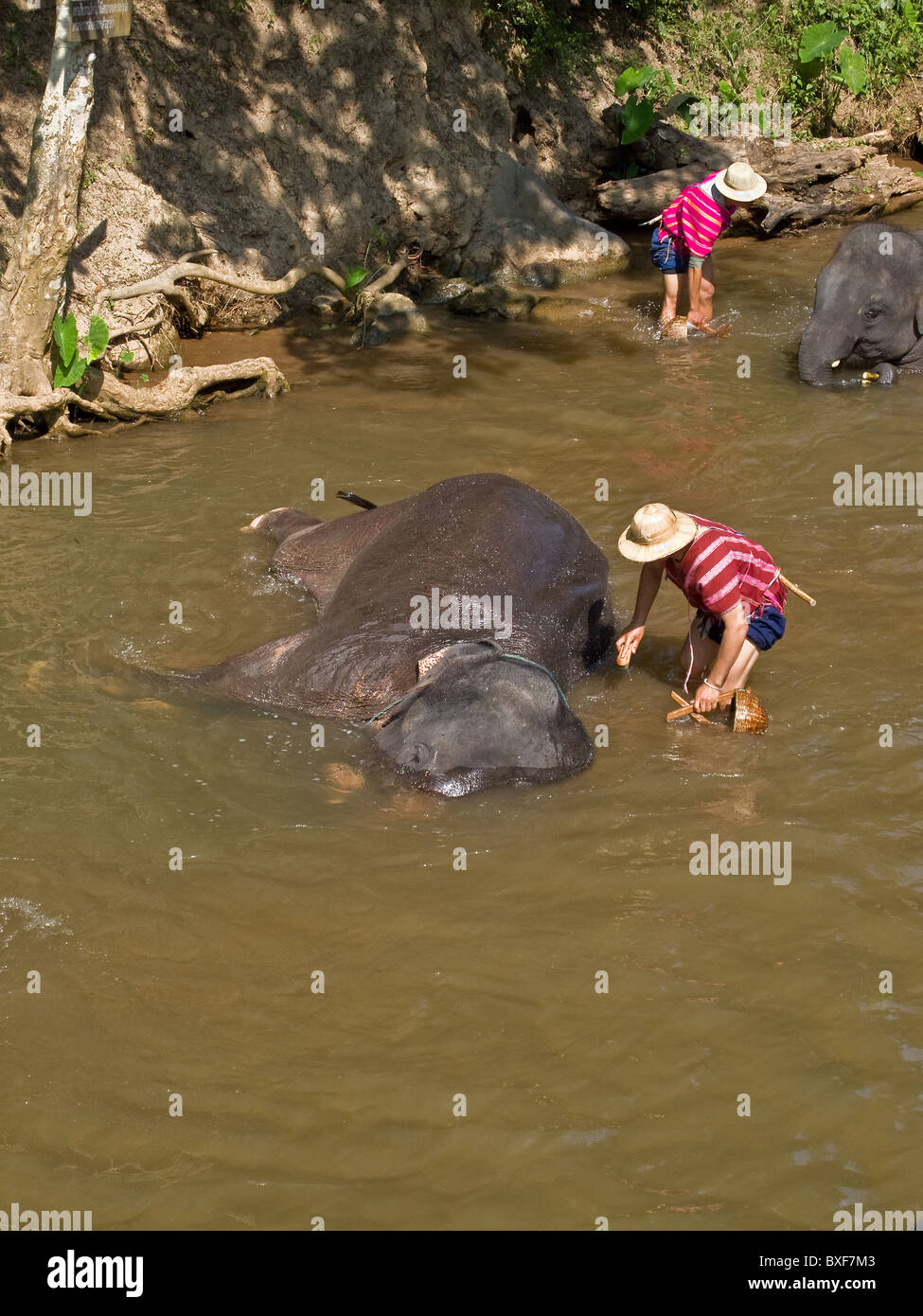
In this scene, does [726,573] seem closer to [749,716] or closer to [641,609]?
[641,609]

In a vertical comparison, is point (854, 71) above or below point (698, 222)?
above

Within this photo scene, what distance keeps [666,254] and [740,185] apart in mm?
794

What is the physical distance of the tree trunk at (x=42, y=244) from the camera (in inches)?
372

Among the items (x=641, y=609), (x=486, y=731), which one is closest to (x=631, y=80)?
(x=641, y=609)

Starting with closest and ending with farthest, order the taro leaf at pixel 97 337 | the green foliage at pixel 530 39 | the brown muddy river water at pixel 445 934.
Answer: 1. the brown muddy river water at pixel 445 934
2. the taro leaf at pixel 97 337
3. the green foliage at pixel 530 39

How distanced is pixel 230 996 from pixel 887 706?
326 centimetres

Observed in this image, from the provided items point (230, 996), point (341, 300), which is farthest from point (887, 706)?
point (341, 300)

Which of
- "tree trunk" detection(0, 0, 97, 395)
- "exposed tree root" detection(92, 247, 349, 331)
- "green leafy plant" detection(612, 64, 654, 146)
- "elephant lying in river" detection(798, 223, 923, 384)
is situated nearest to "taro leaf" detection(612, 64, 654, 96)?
"green leafy plant" detection(612, 64, 654, 146)

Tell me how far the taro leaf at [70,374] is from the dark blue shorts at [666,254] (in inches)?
188

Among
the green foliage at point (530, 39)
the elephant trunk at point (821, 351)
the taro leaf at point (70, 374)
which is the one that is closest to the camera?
the taro leaf at point (70, 374)

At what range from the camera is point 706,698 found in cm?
589

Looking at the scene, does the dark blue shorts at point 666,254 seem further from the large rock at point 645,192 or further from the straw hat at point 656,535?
the straw hat at point 656,535

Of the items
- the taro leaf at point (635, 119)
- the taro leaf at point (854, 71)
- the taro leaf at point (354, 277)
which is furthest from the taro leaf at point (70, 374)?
the taro leaf at point (854, 71)

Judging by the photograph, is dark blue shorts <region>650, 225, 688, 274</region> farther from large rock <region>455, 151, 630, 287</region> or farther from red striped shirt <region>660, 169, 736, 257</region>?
large rock <region>455, 151, 630, 287</region>
